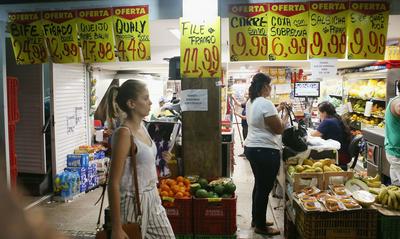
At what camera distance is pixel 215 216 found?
417 centimetres

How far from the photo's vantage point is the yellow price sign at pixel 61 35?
499 cm

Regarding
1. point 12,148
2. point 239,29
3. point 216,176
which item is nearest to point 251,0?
point 239,29

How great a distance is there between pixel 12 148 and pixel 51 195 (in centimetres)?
164

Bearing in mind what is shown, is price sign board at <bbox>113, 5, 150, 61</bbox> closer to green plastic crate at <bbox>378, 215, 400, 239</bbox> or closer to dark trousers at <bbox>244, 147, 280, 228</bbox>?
dark trousers at <bbox>244, 147, 280, 228</bbox>

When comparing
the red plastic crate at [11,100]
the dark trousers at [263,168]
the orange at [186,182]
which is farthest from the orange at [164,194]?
the red plastic crate at [11,100]

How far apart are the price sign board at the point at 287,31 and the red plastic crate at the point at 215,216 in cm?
174

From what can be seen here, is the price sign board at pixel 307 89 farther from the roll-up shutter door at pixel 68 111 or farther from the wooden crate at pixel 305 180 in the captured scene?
the wooden crate at pixel 305 180

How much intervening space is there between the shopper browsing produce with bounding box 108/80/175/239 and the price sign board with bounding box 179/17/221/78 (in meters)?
1.69

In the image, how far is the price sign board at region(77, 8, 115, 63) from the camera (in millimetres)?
4887

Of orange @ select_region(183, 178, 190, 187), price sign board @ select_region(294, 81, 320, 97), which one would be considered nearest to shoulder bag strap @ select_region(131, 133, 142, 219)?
orange @ select_region(183, 178, 190, 187)

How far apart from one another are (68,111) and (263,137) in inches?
167

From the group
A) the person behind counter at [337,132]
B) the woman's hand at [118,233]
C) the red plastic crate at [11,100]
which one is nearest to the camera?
the woman's hand at [118,233]

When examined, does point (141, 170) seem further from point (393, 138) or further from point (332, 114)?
point (332, 114)

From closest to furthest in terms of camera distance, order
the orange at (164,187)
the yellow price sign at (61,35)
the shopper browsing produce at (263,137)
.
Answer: the orange at (164,187) < the shopper browsing produce at (263,137) < the yellow price sign at (61,35)
